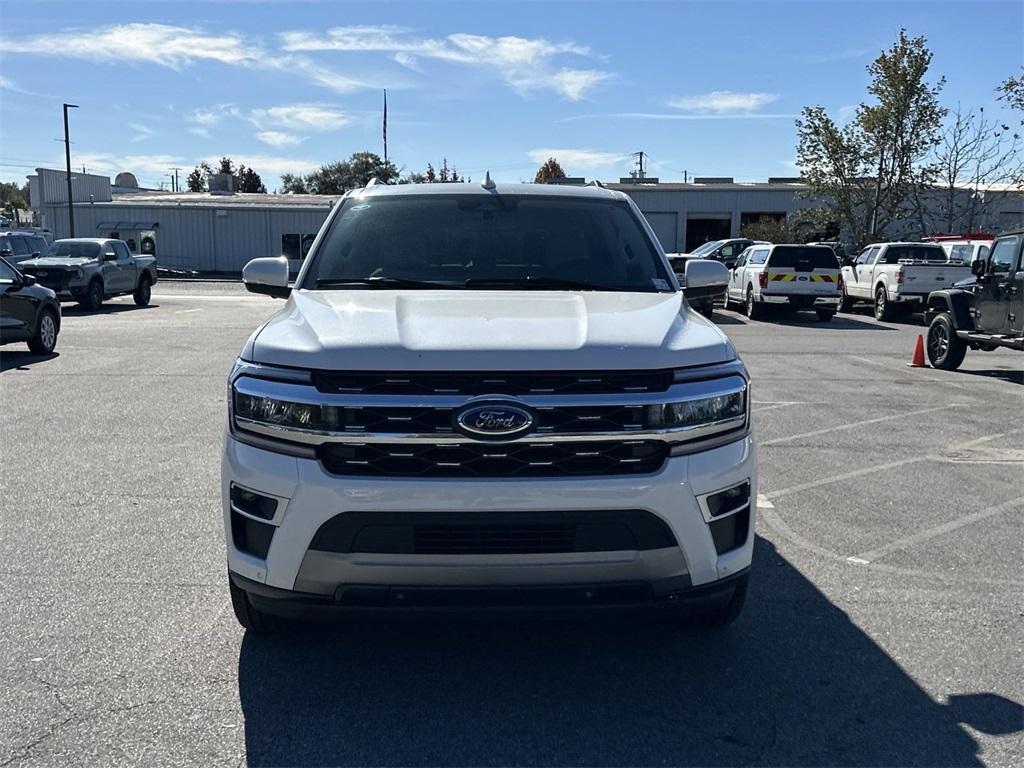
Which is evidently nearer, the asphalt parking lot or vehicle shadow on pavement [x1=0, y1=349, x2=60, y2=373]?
the asphalt parking lot

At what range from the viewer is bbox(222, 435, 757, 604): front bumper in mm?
3123

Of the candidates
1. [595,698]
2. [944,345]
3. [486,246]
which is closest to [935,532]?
[595,698]

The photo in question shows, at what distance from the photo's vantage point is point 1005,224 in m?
43.1

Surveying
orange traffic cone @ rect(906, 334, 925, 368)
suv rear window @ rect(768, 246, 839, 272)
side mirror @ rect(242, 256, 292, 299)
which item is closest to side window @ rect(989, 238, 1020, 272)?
orange traffic cone @ rect(906, 334, 925, 368)

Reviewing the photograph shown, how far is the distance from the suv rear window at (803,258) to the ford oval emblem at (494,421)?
769 inches

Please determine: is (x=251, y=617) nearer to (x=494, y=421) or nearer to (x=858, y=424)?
(x=494, y=421)

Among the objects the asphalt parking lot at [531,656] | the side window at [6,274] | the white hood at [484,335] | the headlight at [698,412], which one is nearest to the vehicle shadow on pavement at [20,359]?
the side window at [6,274]

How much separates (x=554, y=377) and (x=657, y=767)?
1.30m

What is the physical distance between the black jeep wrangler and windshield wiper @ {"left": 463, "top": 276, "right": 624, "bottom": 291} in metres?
9.24

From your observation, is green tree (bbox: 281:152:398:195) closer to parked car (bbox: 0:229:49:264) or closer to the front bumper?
parked car (bbox: 0:229:49:264)

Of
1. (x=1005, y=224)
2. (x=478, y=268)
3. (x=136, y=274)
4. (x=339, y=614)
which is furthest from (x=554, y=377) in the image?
(x=1005, y=224)

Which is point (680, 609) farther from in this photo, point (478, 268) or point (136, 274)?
point (136, 274)

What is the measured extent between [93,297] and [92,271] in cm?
62

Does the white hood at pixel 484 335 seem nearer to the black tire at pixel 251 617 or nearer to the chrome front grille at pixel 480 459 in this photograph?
the chrome front grille at pixel 480 459
